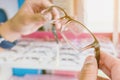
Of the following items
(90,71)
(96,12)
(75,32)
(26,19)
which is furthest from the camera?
(96,12)

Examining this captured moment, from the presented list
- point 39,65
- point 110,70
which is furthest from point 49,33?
point 110,70

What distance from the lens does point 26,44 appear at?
0.90 metres

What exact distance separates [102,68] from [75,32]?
1.35 ft

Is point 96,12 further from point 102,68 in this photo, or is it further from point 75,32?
point 102,68

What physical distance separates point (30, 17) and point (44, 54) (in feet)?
0.70

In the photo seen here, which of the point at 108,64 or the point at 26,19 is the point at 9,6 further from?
the point at 108,64

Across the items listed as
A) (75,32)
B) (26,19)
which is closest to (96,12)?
(75,32)

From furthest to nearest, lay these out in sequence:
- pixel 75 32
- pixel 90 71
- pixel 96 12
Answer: pixel 96 12
pixel 75 32
pixel 90 71

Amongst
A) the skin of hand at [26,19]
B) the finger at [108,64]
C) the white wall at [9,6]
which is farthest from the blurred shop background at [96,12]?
the finger at [108,64]

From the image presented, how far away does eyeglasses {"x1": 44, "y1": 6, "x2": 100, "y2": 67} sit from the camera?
1.10 feet

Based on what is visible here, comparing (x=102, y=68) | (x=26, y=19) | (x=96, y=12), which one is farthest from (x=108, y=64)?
(x=96, y=12)

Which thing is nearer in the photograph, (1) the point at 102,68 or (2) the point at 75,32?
(1) the point at 102,68

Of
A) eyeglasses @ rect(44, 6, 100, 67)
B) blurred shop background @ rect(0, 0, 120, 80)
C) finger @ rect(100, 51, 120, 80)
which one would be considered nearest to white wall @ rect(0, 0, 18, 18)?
blurred shop background @ rect(0, 0, 120, 80)

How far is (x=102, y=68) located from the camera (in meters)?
0.35
